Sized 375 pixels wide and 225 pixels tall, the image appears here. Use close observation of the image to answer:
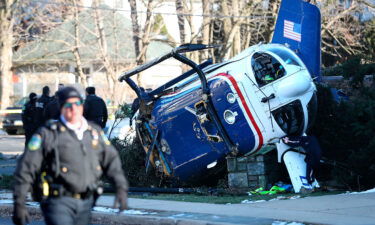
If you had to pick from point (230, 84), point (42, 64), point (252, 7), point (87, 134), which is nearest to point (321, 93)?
point (230, 84)

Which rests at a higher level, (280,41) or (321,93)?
(280,41)

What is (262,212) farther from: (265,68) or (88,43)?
(88,43)

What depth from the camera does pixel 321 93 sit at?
1413 cm

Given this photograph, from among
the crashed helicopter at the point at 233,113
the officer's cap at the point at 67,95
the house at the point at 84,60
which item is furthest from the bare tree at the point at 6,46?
the officer's cap at the point at 67,95

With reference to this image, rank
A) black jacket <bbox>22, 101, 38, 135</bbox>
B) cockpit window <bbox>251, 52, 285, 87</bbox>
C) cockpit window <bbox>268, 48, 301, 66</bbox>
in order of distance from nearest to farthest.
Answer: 1. cockpit window <bbox>251, 52, 285, 87</bbox>
2. cockpit window <bbox>268, 48, 301, 66</bbox>
3. black jacket <bbox>22, 101, 38, 135</bbox>

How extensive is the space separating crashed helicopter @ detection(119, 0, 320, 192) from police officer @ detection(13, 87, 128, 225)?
690cm

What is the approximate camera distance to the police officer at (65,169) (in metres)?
6.23

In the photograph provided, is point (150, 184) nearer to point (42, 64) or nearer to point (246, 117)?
point (246, 117)

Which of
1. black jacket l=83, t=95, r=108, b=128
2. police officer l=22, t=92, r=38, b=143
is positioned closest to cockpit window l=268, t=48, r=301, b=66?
black jacket l=83, t=95, r=108, b=128

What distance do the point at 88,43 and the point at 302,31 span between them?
84.2 feet

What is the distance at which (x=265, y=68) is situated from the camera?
534 inches

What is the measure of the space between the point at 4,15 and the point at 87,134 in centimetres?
3457

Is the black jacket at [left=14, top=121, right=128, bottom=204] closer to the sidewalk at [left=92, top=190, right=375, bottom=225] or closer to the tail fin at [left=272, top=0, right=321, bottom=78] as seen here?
the sidewalk at [left=92, top=190, right=375, bottom=225]

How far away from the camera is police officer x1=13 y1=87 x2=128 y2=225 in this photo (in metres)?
6.23
